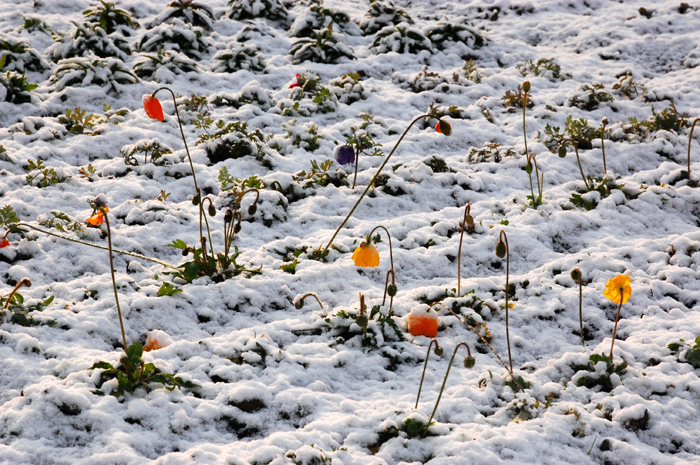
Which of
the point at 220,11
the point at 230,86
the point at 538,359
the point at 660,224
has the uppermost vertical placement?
the point at 220,11

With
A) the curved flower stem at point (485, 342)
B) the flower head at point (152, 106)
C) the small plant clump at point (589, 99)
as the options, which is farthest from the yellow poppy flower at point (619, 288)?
the small plant clump at point (589, 99)

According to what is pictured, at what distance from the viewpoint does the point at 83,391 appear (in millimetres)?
2285

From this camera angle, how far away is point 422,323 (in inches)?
115

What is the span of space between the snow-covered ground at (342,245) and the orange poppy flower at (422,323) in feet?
0.30

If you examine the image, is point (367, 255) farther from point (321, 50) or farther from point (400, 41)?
point (400, 41)

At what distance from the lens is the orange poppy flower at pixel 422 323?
2.92 meters

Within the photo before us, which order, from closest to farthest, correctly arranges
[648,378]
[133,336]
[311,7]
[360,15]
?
[648,378], [133,336], [311,7], [360,15]

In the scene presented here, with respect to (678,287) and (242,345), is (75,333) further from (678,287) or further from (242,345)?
(678,287)

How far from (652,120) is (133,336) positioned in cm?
524

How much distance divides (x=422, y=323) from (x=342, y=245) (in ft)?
3.23

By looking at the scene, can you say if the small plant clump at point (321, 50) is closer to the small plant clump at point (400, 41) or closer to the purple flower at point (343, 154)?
the small plant clump at point (400, 41)

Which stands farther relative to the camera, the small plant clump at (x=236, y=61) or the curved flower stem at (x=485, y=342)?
the small plant clump at (x=236, y=61)

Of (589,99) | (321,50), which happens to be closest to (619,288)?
(589,99)

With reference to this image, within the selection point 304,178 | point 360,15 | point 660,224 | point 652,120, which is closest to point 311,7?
point 360,15
